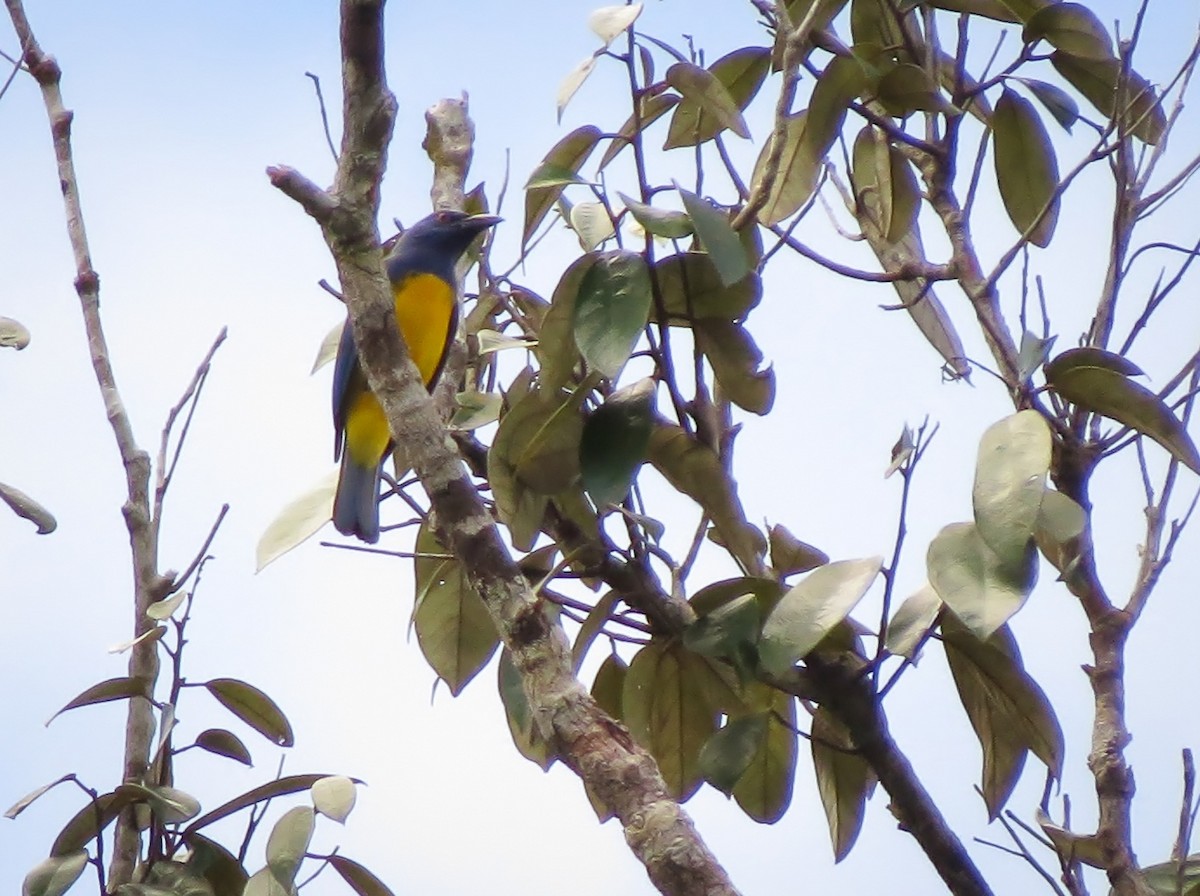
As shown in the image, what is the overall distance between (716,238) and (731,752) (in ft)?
2.77

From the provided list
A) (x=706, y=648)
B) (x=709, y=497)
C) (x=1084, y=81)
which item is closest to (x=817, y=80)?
(x=1084, y=81)

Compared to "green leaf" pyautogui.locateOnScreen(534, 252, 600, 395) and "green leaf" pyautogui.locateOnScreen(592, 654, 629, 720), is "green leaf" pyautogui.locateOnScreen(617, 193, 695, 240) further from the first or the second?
"green leaf" pyautogui.locateOnScreen(592, 654, 629, 720)

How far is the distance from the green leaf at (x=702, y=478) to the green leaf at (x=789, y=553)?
0.18 ft

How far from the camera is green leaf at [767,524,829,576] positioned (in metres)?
2.46

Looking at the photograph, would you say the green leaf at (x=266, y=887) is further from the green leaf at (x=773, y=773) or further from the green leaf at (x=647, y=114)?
the green leaf at (x=647, y=114)

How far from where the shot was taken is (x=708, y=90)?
2371 mm

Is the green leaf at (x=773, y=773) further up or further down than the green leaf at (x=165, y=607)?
further down

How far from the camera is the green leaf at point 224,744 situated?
9.11ft

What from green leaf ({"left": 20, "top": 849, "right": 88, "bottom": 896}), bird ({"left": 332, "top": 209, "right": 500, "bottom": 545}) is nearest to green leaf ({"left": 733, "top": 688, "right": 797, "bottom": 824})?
green leaf ({"left": 20, "top": 849, "right": 88, "bottom": 896})

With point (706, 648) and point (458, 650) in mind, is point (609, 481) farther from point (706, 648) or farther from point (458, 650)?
point (458, 650)

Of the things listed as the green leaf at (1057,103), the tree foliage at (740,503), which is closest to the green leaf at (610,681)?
the tree foliage at (740,503)

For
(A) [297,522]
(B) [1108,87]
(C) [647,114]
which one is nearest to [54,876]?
(A) [297,522]

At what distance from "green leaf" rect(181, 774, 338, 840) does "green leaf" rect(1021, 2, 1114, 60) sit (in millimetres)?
1960

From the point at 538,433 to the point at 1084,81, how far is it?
135cm
